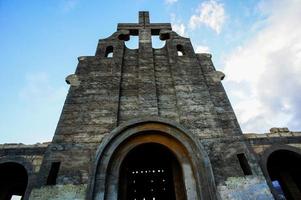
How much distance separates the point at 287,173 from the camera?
8.91 meters

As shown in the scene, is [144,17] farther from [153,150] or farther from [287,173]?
[287,173]

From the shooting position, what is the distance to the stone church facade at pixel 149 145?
611 centimetres

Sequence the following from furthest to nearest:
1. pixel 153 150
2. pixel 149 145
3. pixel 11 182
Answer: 1. pixel 11 182
2. pixel 153 150
3. pixel 149 145

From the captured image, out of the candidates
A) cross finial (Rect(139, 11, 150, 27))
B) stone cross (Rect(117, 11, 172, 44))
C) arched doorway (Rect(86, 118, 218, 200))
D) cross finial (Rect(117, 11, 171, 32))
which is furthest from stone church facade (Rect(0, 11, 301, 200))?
cross finial (Rect(139, 11, 150, 27))

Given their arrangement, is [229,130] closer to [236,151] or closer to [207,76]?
[236,151]

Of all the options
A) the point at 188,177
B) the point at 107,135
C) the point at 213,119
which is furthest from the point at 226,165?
the point at 107,135

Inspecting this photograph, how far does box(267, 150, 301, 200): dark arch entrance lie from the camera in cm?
833

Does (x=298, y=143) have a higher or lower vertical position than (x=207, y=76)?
lower

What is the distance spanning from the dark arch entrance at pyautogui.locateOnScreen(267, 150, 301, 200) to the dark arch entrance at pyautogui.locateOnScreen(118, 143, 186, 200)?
400 cm

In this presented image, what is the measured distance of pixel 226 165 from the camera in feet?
21.4

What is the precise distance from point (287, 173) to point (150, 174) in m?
5.71

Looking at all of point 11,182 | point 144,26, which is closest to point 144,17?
point 144,26

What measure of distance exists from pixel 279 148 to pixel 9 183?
34.1ft

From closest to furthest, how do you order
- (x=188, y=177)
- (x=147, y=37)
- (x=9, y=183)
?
(x=188, y=177) → (x=9, y=183) → (x=147, y=37)
